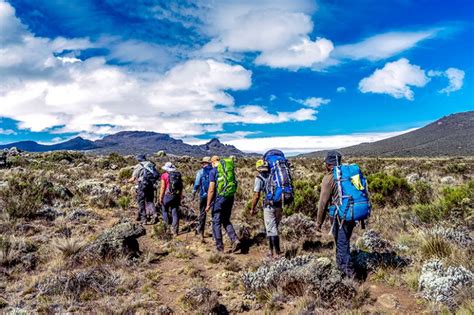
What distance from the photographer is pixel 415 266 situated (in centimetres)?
615

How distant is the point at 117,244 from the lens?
23.9 ft

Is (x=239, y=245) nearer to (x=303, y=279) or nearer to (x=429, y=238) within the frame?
(x=303, y=279)

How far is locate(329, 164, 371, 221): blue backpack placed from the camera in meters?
5.31

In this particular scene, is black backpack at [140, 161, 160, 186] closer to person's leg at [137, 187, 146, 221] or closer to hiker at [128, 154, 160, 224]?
hiker at [128, 154, 160, 224]

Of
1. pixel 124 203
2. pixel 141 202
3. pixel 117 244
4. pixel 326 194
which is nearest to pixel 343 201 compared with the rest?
pixel 326 194

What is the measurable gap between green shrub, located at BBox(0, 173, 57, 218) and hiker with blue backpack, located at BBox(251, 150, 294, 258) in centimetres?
760

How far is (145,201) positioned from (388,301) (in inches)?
316

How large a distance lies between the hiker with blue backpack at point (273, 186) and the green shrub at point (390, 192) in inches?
273

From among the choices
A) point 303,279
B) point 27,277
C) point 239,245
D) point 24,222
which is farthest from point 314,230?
point 24,222

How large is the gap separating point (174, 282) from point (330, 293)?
2.82 meters

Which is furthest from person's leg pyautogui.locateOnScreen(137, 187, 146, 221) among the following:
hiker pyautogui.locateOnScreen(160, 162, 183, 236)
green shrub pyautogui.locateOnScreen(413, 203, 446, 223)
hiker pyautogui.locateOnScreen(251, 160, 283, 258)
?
green shrub pyautogui.locateOnScreen(413, 203, 446, 223)

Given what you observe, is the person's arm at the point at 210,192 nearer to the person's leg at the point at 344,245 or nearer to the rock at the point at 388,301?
the person's leg at the point at 344,245

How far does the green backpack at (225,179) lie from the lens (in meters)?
7.91

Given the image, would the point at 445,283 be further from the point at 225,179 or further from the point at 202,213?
the point at 202,213
